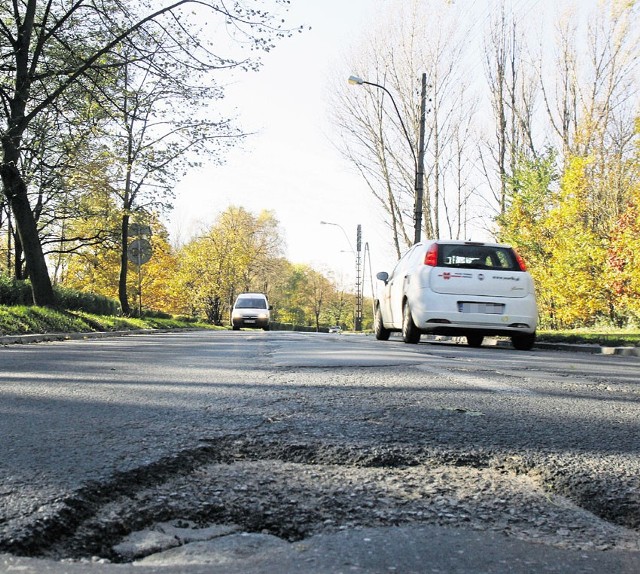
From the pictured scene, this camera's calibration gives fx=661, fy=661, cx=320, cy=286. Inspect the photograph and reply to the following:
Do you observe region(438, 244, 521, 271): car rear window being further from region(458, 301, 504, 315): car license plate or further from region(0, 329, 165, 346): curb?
region(0, 329, 165, 346): curb

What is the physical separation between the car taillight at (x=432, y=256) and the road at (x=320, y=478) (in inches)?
257

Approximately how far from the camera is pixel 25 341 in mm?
12055

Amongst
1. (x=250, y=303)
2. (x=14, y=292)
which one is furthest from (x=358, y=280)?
(x=14, y=292)

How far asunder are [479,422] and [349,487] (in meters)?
1.36

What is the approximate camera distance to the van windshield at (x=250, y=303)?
30.6m

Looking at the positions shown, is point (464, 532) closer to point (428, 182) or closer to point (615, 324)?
point (615, 324)

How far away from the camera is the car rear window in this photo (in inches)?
433

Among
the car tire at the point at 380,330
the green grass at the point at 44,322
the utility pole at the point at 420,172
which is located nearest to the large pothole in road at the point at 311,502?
the green grass at the point at 44,322

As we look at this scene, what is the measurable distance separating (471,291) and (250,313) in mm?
19996

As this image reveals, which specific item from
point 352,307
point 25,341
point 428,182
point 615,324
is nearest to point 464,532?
point 25,341

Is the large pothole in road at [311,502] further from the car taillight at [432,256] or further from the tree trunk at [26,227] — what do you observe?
the tree trunk at [26,227]

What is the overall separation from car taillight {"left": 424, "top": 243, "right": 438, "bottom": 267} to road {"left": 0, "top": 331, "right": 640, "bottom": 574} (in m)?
6.52

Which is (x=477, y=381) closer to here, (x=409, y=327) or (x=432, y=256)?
(x=432, y=256)

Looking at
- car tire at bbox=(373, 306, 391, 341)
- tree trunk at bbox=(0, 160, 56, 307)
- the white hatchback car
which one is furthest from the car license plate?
tree trunk at bbox=(0, 160, 56, 307)
